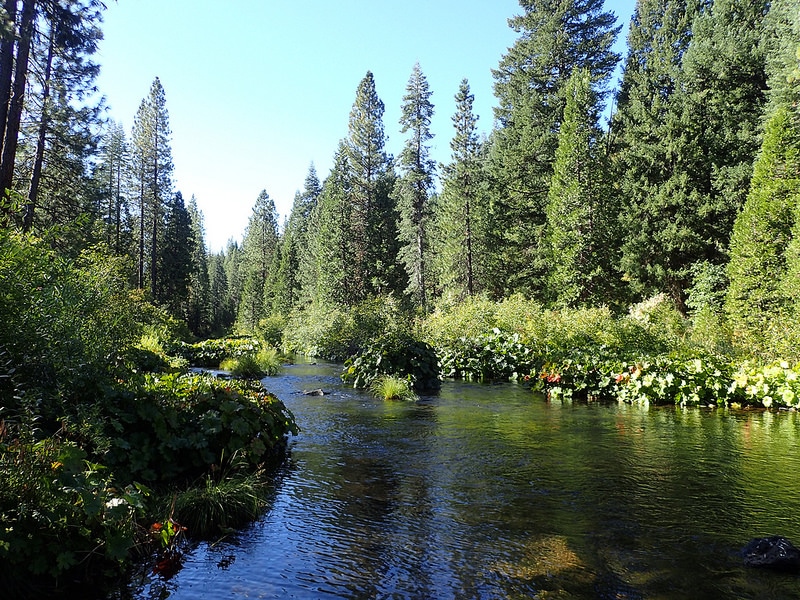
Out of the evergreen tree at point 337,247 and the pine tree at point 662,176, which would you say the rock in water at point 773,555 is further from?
the evergreen tree at point 337,247

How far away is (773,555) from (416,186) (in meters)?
37.2

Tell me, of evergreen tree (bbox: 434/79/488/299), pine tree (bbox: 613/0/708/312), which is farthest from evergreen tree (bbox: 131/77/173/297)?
pine tree (bbox: 613/0/708/312)

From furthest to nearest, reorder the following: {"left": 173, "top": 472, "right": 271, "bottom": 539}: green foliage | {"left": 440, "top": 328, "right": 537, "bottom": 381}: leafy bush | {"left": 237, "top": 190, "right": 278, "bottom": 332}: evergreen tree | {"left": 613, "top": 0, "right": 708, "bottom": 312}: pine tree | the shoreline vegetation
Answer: {"left": 237, "top": 190, "right": 278, "bottom": 332}: evergreen tree → {"left": 613, "top": 0, "right": 708, "bottom": 312}: pine tree → {"left": 440, "top": 328, "right": 537, "bottom": 381}: leafy bush → {"left": 173, "top": 472, "right": 271, "bottom": 539}: green foliage → the shoreline vegetation

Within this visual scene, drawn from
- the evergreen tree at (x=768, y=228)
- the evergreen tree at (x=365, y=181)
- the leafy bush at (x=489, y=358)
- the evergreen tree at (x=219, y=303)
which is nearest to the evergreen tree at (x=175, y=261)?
the evergreen tree at (x=365, y=181)

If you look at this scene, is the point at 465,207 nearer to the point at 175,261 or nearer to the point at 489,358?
the point at 489,358

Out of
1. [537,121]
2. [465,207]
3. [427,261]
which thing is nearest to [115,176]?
[427,261]

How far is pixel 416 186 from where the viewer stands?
39.7m

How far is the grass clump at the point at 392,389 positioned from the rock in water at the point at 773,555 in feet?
28.9

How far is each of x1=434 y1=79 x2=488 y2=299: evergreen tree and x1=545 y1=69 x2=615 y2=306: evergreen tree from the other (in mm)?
6330

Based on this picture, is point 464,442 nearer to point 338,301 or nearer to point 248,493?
point 248,493

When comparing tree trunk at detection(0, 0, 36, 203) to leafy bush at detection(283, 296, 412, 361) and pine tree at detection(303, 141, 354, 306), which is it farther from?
pine tree at detection(303, 141, 354, 306)

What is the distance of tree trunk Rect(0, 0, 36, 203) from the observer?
1043 centimetres

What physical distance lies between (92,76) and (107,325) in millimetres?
13466

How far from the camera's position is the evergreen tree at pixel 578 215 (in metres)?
26.1
